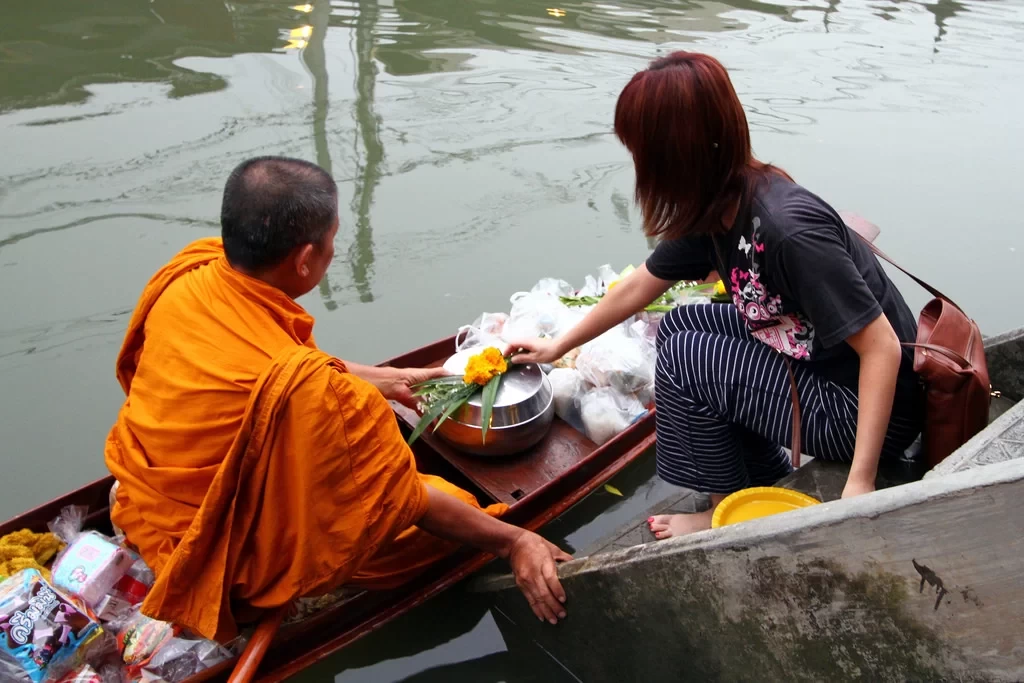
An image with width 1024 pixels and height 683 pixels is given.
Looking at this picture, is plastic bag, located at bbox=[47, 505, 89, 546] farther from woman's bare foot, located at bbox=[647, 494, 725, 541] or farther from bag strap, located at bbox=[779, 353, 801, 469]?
bag strap, located at bbox=[779, 353, 801, 469]

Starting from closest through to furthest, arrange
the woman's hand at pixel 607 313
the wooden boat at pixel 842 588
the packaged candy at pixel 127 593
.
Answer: the wooden boat at pixel 842 588 → the packaged candy at pixel 127 593 → the woman's hand at pixel 607 313

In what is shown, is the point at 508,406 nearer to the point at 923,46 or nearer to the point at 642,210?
the point at 642,210

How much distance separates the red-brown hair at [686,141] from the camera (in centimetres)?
179

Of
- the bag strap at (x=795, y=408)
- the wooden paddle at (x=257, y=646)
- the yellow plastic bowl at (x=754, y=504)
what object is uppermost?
the bag strap at (x=795, y=408)

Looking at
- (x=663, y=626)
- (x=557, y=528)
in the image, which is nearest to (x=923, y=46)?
(x=557, y=528)

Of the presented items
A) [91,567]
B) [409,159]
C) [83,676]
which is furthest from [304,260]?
[409,159]

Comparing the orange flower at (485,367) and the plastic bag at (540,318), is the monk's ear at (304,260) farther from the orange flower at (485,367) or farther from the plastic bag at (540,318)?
the plastic bag at (540,318)

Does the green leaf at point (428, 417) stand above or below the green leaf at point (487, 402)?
below

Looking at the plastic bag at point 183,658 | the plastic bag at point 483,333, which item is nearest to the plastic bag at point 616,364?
the plastic bag at point 483,333

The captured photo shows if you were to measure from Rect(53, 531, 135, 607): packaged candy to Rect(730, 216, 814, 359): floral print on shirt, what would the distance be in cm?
211

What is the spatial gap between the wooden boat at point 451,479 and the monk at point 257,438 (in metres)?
0.27

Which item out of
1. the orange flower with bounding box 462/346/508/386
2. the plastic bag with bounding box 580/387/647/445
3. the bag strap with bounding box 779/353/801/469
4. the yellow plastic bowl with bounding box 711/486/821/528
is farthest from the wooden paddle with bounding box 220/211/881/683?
the bag strap with bounding box 779/353/801/469

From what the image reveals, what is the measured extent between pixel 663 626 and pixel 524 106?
6.08 metres

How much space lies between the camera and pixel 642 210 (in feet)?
6.70
